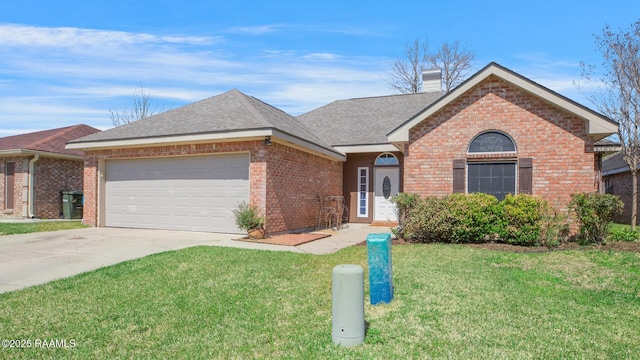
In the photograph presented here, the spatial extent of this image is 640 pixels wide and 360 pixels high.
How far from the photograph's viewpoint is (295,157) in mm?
13242

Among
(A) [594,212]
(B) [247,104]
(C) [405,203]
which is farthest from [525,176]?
(B) [247,104]

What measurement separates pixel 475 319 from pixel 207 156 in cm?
970

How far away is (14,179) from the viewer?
1828 centimetres

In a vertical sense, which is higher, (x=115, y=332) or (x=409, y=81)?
(x=409, y=81)

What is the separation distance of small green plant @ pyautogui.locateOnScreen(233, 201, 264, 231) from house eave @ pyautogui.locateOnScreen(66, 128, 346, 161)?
6.56ft

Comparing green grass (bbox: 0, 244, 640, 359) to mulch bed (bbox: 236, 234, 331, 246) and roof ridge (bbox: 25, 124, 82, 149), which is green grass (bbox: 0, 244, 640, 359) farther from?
→ roof ridge (bbox: 25, 124, 82, 149)

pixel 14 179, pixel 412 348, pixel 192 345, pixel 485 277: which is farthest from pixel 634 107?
pixel 14 179

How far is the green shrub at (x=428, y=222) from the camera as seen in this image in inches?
411

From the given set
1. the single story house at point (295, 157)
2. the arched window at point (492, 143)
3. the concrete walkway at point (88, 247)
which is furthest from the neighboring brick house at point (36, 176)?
the arched window at point (492, 143)

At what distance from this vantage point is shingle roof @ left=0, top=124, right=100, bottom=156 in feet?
59.9

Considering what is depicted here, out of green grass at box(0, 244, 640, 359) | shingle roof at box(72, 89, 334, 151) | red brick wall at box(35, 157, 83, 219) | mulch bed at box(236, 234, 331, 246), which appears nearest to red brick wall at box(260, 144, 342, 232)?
mulch bed at box(236, 234, 331, 246)

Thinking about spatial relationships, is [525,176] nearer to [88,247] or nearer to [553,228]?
[553,228]

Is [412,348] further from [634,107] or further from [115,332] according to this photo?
[634,107]

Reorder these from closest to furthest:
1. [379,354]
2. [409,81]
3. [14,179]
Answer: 1. [379,354]
2. [14,179]
3. [409,81]
